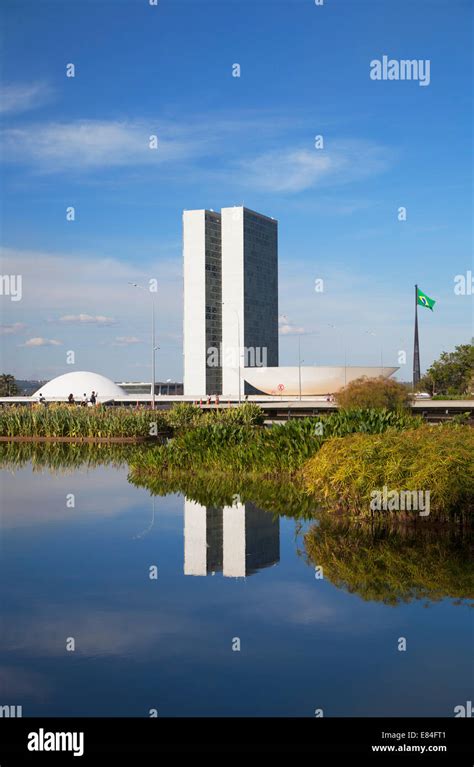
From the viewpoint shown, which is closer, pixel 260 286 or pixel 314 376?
pixel 314 376

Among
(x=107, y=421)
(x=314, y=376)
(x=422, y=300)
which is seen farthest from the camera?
(x=314, y=376)

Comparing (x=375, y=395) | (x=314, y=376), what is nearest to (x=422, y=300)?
(x=314, y=376)

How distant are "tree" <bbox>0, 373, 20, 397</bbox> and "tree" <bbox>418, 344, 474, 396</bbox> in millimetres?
50639

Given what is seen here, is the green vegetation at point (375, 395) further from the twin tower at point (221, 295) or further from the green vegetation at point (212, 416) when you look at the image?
the twin tower at point (221, 295)

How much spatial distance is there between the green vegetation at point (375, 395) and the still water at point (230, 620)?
86.7ft

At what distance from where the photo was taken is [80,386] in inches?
3364

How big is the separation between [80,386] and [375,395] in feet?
166

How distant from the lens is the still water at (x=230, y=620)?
252 inches

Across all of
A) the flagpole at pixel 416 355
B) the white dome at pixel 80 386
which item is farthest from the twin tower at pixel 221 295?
the flagpole at pixel 416 355

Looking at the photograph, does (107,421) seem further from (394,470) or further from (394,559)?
(394,559)

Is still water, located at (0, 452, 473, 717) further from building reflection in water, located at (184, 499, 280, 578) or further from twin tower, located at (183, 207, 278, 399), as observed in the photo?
twin tower, located at (183, 207, 278, 399)

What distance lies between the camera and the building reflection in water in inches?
420
